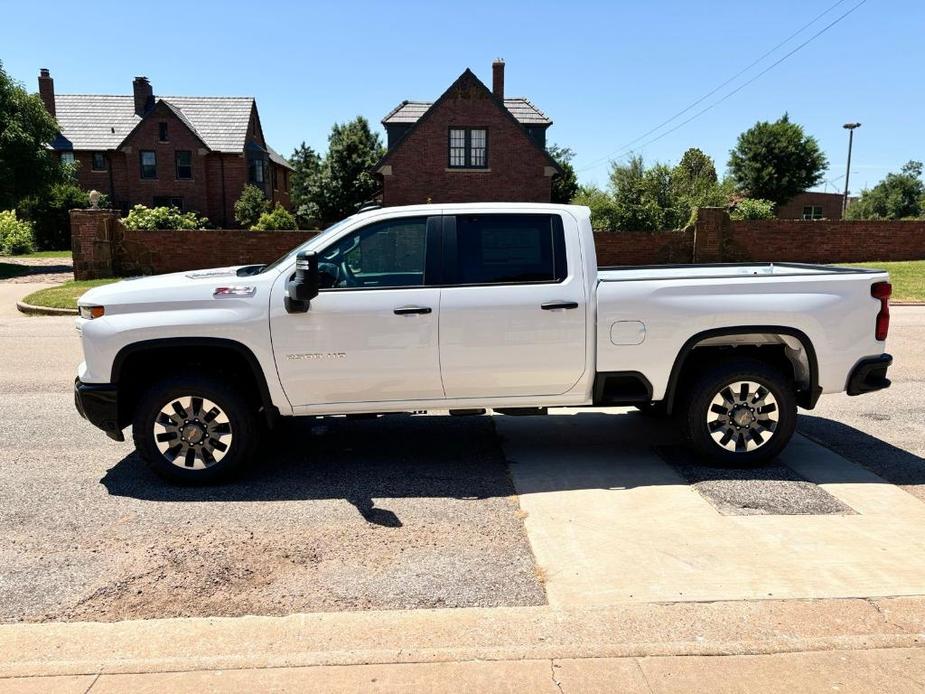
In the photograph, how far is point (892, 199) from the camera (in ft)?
268

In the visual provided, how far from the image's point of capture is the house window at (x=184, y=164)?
46.4 meters

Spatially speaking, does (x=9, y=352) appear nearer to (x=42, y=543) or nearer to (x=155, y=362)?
(x=155, y=362)

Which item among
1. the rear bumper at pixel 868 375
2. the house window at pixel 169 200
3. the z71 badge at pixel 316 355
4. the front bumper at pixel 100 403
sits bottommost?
the front bumper at pixel 100 403

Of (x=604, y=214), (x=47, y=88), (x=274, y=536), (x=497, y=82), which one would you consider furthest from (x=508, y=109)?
(x=274, y=536)

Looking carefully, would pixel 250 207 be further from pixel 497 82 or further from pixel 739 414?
pixel 739 414

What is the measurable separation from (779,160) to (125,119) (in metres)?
44.6

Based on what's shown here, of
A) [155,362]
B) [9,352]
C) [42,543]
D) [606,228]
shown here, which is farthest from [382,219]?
[606,228]

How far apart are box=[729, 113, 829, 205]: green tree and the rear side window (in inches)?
2037

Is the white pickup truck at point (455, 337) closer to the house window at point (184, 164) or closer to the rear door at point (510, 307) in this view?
the rear door at point (510, 307)

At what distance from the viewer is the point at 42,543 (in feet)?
14.6

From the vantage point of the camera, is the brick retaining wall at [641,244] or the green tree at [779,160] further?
the green tree at [779,160]

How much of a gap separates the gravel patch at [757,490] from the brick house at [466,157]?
3032 cm

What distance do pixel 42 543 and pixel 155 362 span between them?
1467 mm

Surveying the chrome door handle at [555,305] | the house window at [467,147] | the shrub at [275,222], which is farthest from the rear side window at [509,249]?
the house window at [467,147]
